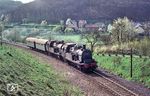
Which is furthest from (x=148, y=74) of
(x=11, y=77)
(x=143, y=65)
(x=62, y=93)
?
(x=11, y=77)

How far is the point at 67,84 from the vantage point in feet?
108

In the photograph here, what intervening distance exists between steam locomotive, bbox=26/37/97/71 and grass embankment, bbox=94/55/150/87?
364cm

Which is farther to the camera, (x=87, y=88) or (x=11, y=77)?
(x=87, y=88)

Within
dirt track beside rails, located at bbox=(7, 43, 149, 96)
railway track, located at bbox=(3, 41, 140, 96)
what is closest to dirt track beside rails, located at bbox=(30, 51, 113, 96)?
dirt track beside rails, located at bbox=(7, 43, 149, 96)

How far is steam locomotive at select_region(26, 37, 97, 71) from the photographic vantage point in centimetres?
4242

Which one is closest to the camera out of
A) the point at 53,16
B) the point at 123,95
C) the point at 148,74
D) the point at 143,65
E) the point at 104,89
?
the point at 123,95

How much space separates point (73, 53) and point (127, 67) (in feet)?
24.2

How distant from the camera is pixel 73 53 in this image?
45906 millimetres

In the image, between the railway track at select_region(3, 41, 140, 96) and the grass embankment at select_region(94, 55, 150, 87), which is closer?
the railway track at select_region(3, 41, 140, 96)

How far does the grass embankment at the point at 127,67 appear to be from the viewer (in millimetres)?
38188

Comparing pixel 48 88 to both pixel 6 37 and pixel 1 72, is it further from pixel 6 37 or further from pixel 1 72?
pixel 6 37

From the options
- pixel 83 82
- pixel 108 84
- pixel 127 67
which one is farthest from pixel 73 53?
pixel 108 84

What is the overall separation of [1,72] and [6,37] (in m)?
93.1

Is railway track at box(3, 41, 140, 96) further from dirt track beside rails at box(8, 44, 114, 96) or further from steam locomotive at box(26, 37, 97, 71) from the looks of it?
steam locomotive at box(26, 37, 97, 71)
